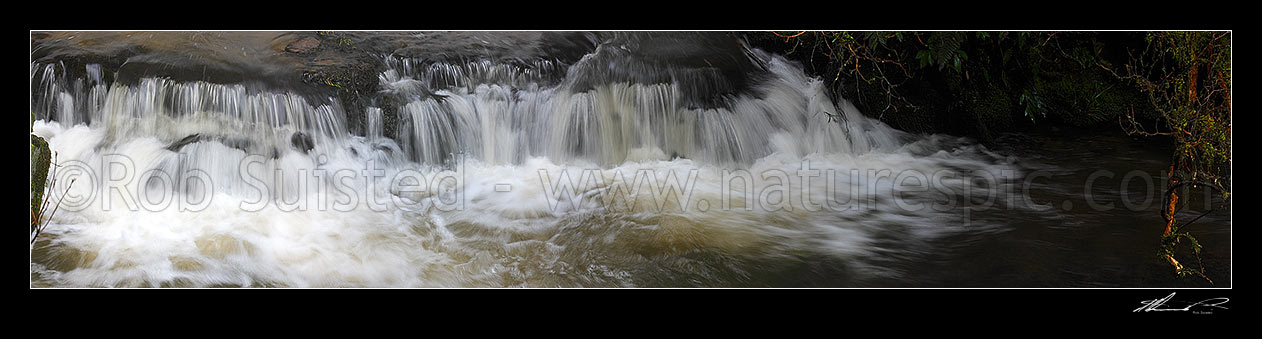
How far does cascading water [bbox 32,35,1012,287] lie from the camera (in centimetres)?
248

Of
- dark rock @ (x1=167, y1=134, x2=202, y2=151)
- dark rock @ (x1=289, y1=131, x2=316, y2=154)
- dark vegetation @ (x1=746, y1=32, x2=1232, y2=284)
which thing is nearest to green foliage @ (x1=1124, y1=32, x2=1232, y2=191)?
dark vegetation @ (x1=746, y1=32, x2=1232, y2=284)

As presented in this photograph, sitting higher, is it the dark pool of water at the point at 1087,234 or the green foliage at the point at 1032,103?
the green foliage at the point at 1032,103

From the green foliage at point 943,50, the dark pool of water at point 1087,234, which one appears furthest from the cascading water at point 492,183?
the green foliage at point 943,50

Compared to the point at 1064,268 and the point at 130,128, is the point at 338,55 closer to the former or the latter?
the point at 130,128

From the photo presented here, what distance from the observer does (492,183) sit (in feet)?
9.42

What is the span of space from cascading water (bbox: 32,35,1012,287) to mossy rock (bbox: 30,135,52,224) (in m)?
0.06

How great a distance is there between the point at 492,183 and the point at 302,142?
2.35ft

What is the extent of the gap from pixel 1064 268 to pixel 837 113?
3.41ft

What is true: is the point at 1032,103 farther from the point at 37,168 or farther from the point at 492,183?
the point at 37,168

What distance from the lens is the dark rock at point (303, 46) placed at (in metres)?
2.62

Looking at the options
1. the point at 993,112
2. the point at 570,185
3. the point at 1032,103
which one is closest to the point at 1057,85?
the point at 1032,103

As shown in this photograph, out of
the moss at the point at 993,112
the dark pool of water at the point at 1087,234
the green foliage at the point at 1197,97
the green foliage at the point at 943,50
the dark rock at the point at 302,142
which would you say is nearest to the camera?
the green foliage at the point at 1197,97

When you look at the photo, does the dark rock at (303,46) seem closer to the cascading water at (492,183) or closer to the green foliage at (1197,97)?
the cascading water at (492,183)
